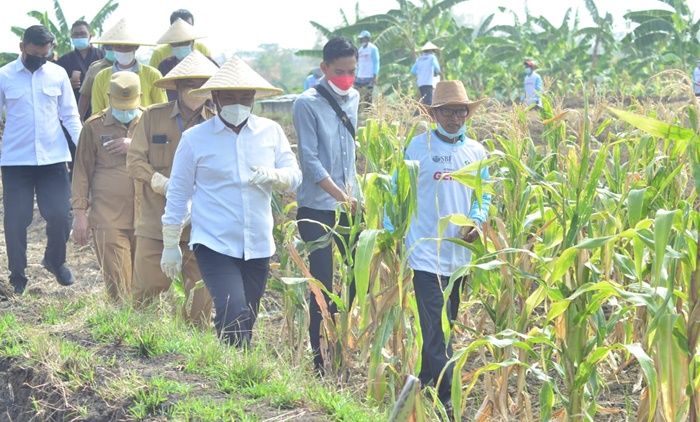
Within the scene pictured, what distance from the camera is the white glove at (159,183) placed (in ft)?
25.0

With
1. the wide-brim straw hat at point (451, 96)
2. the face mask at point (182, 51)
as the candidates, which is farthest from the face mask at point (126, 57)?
the wide-brim straw hat at point (451, 96)

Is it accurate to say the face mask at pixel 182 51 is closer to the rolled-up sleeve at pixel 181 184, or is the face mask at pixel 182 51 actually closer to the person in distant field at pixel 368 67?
the rolled-up sleeve at pixel 181 184

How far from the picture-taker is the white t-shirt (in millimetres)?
6996

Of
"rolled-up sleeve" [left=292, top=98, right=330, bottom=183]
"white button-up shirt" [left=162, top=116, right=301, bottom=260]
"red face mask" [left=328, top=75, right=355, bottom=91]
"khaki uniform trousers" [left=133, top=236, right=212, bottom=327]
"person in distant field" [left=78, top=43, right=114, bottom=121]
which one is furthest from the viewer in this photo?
"person in distant field" [left=78, top=43, right=114, bottom=121]

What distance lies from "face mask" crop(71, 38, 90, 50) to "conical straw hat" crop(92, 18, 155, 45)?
1.95 metres

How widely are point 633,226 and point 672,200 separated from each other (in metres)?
1.79

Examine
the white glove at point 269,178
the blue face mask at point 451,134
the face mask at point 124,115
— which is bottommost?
the white glove at point 269,178

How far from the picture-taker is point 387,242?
7.19 m

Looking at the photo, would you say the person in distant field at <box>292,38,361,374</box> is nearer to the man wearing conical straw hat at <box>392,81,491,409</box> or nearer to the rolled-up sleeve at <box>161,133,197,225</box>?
the man wearing conical straw hat at <box>392,81,491,409</box>

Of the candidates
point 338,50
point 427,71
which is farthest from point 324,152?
point 427,71

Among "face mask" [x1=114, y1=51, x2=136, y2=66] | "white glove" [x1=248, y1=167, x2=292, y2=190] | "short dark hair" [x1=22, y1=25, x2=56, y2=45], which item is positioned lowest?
"white glove" [x1=248, y1=167, x2=292, y2=190]

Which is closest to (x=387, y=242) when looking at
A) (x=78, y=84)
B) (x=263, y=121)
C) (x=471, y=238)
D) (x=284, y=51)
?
(x=471, y=238)

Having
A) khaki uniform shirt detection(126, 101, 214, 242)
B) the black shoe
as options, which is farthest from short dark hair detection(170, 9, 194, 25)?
khaki uniform shirt detection(126, 101, 214, 242)

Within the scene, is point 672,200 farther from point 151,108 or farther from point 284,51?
point 284,51
